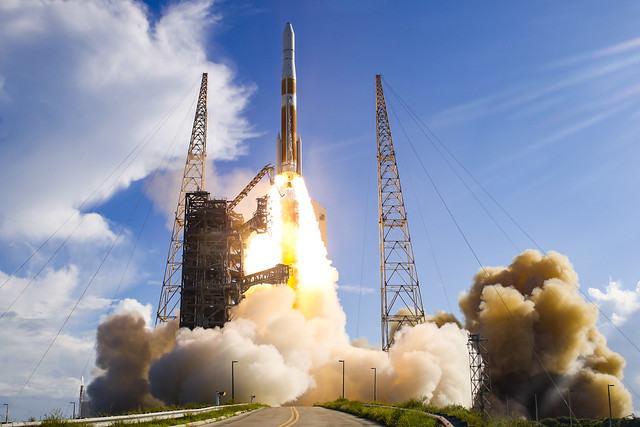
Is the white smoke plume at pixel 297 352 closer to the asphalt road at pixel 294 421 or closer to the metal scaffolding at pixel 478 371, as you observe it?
the metal scaffolding at pixel 478 371

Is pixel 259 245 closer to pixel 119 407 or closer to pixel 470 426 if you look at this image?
pixel 119 407

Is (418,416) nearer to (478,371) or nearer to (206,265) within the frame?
(478,371)

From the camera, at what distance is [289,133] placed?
3081 inches

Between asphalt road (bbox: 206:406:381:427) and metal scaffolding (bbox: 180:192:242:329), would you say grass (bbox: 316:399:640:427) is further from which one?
metal scaffolding (bbox: 180:192:242:329)

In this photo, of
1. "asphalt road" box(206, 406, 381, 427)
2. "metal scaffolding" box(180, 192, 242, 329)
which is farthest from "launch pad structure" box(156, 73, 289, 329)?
"asphalt road" box(206, 406, 381, 427)

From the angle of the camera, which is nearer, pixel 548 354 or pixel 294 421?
pixel 294 421

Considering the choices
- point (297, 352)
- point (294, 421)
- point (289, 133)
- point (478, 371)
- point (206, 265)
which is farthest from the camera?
point (289, 133)

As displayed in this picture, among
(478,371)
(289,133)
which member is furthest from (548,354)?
(289,133)

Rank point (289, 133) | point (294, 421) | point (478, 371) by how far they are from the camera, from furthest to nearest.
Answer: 1. point (289, 133)
2. point (478, 371)
3. point (294, 421)

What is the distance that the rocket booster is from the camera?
77750 millimetres

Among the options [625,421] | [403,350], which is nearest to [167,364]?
[403,350]

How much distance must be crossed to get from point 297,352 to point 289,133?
2807 cm

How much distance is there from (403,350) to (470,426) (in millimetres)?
48117

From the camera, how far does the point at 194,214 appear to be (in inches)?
3019
